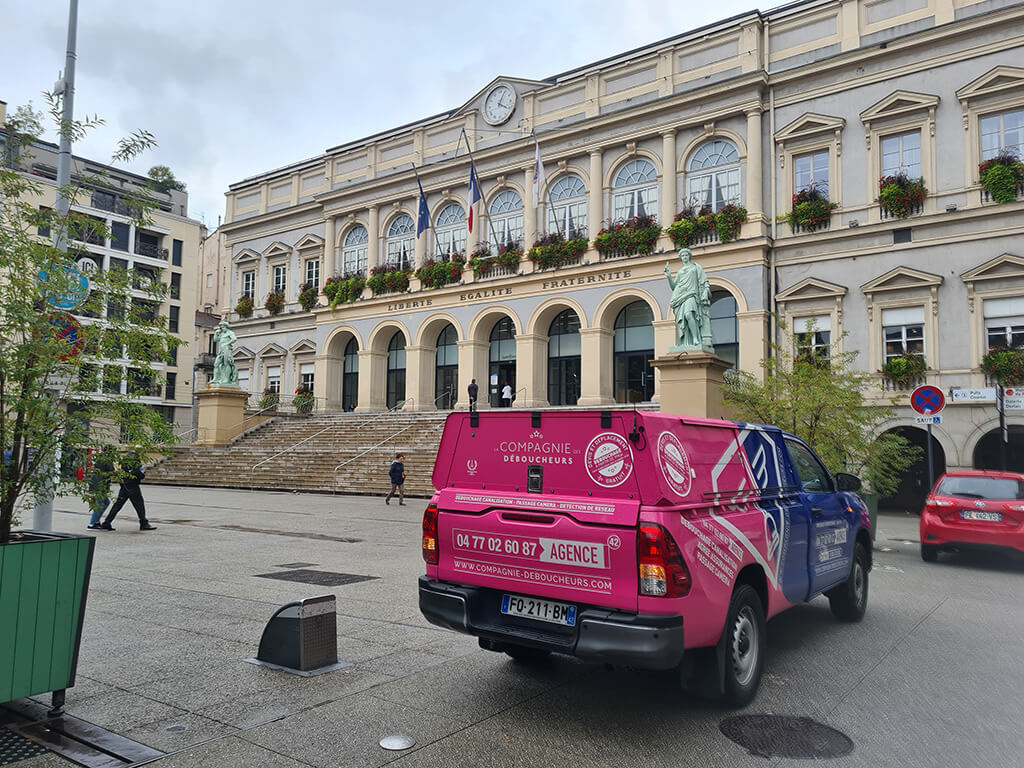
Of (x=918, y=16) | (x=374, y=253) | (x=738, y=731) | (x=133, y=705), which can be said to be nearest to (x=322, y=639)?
(x=133, y=705)

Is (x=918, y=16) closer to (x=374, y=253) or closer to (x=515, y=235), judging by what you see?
(x=515, y=235)

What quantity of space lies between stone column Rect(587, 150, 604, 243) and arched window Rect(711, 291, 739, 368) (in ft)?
18.8

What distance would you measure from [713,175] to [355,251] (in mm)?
19285

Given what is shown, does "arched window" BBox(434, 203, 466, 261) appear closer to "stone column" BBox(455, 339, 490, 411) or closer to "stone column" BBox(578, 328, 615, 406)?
"stone column" BBox(455, 339, 490, 411)

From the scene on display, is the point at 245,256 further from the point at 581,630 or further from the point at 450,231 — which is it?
the point at 581,630

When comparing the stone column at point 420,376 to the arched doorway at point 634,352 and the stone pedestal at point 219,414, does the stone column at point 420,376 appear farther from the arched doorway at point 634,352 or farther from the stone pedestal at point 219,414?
the arched doorway at point 634,352

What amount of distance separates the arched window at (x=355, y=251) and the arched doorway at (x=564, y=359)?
1188cm

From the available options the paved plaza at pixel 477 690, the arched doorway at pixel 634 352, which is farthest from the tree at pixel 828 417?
the arched doorway at pixel 634 352

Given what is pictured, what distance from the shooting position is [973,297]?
23.1 m

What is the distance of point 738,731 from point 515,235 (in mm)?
30657

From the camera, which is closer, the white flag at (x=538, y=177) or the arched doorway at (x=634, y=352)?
the white flag at (x=538, y=177)

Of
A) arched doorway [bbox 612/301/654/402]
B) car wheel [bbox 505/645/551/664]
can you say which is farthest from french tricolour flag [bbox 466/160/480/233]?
car wheel [bbox 505/645/551/664]

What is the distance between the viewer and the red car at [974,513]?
36.9 ft

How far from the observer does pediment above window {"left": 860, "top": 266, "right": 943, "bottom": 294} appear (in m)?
23.8
